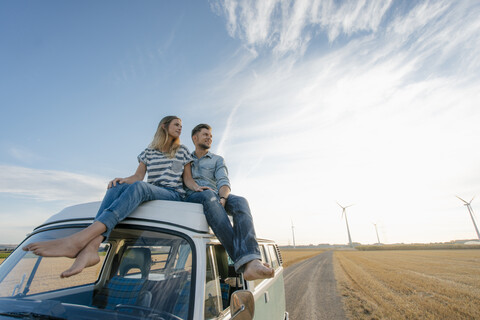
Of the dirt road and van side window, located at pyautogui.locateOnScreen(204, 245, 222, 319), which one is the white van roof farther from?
the dirt road

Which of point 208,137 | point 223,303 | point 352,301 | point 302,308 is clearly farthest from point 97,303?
point 352,301

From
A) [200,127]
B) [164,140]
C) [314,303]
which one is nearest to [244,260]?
[164,140]

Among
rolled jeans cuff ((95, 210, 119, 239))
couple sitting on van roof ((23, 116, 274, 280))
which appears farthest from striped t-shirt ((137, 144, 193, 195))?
rolled jeans cuff ((95, 210, 119, 239))

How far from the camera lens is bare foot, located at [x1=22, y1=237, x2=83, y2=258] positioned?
162 cm

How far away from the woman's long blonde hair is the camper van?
1.12 meters

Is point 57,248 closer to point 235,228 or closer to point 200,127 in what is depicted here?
point 235,228

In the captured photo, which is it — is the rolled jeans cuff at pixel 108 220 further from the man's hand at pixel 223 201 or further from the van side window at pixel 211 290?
the man's hand at pixel 223 201

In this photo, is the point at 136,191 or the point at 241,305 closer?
the point at 241,305

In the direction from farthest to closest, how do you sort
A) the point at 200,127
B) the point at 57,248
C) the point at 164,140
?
the point at 200,127, the point at 164,140, the point at 57,248

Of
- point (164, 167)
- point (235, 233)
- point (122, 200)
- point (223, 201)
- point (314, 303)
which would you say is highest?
point (164, 167)

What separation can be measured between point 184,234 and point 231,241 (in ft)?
1.56

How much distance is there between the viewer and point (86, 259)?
5.36ft

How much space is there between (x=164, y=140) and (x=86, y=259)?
5.91 ft

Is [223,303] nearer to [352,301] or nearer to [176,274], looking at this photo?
[176,274]
